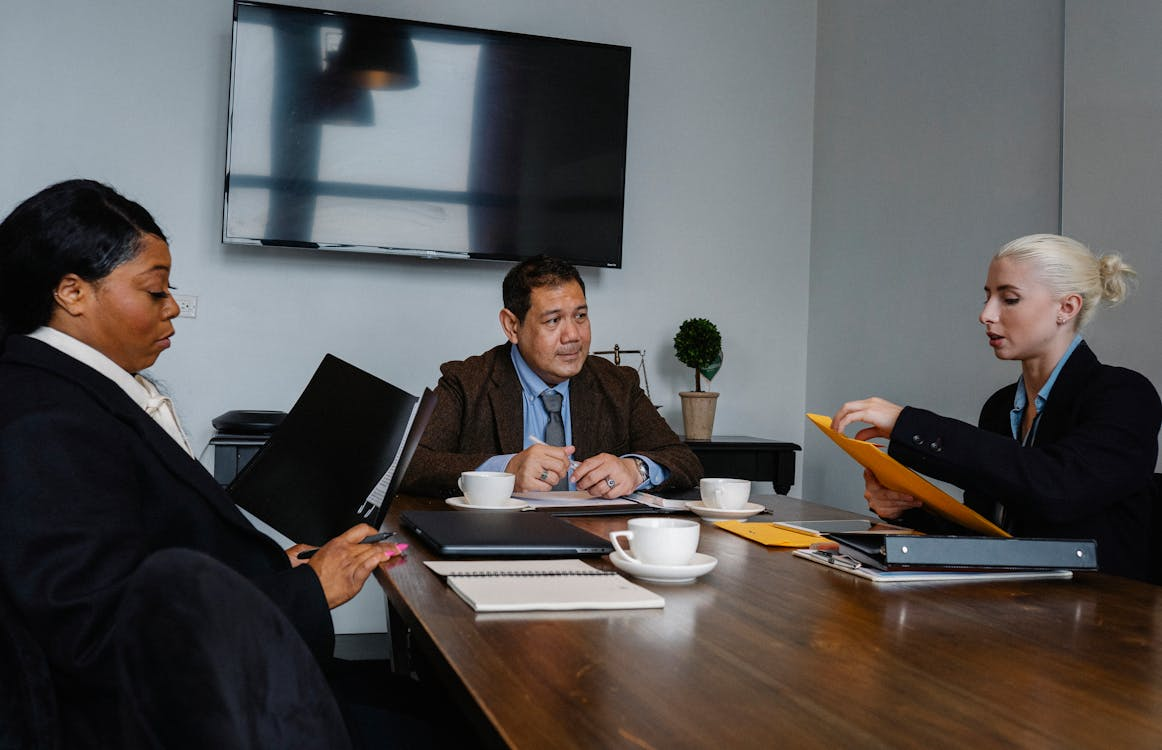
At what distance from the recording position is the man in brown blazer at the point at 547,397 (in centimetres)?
235

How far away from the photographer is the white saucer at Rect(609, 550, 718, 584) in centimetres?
116

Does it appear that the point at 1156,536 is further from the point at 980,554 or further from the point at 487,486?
the point at 487,486

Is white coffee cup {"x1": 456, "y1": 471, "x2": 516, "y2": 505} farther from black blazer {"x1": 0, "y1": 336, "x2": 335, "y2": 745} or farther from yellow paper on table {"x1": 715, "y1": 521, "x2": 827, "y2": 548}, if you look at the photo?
black blazer {"x1": 0, "y1": 336, "x2": 335, "y2": 745}

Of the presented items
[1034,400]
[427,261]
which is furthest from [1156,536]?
[427,261]

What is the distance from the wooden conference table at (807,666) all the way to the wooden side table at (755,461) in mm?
2267

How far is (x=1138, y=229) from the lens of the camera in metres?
2.38

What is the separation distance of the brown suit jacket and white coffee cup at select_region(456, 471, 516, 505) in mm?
336

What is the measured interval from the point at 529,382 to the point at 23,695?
169 centimetres

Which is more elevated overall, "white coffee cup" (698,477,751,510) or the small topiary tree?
the small topiary tree

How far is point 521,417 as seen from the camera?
2426 mm

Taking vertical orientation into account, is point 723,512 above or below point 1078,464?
below

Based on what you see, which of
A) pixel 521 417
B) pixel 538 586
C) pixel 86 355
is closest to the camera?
pixel 538 586

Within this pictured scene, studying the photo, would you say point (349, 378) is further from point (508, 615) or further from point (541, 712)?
point (541, 712)

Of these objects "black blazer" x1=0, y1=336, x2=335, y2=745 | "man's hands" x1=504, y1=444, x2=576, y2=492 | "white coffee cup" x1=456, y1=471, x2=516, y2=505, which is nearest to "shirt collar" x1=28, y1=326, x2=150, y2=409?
"black blazer" x1=0, y1=336, x2=335, y2=745
